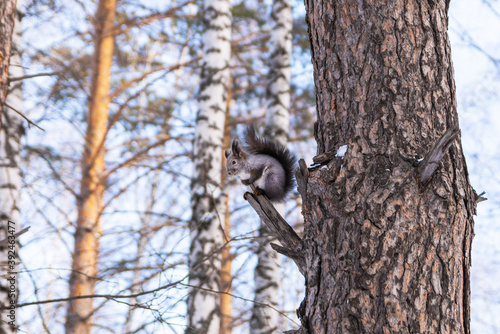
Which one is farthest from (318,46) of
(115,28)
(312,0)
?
(115,28)

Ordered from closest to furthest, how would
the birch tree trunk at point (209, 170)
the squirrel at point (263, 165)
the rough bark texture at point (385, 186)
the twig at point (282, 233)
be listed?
1. the rough bark texture at point (385, 186)
2. the twig at point (282, 233)
3. the squirrel at point (263, 165)
4. the birch tree trunk at point (209, 170)

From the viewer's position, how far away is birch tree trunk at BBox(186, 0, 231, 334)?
182 inches

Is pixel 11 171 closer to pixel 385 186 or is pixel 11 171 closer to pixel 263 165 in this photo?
pixel 263 165

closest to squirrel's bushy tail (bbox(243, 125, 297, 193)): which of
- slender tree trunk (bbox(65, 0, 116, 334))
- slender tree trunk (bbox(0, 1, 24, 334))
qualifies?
slender tree trunk (bbox(0, 1, 24, 334))

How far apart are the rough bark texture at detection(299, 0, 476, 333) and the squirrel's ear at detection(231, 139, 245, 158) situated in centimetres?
101

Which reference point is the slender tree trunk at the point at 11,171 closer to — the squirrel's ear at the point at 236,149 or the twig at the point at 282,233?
the squirrel's ear at the point at 236,149

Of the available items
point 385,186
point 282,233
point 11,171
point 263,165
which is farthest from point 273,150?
point 11,171

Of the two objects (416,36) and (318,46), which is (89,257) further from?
(416,36)

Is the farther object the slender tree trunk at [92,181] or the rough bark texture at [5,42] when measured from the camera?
the slender tree trunk at [92,181]

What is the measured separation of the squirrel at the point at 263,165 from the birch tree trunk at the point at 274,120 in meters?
1.83

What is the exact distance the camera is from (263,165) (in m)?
3.06

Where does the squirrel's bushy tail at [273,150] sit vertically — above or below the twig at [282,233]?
above

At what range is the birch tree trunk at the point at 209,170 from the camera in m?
4.62

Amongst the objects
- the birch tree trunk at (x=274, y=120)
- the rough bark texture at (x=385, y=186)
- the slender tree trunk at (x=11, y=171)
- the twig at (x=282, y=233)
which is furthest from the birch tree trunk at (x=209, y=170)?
the rough bark texture at (x=385, y=186)
